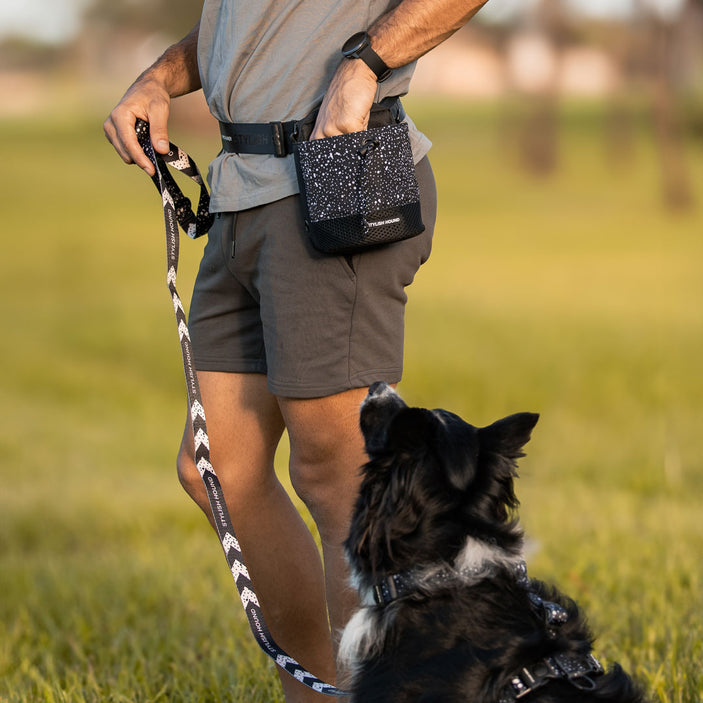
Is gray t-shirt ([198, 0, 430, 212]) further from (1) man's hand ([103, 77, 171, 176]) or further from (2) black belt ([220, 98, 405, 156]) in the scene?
(1) man's hand ([103, 77, 171, 176])

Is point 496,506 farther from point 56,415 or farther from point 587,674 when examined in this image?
point 56,415

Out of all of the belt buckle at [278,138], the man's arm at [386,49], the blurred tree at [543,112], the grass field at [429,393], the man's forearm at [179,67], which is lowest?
the grass field at [429,393]

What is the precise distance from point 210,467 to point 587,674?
1077mm

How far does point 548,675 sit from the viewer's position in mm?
1884

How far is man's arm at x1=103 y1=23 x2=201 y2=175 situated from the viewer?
2561 mm

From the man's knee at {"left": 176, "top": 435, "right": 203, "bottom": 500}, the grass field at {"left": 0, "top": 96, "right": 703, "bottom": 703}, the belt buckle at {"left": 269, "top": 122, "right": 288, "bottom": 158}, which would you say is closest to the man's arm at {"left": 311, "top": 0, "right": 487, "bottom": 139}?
the belt buckle at {"left": 269, "top": 122, "right": 288, "bottom": 158}

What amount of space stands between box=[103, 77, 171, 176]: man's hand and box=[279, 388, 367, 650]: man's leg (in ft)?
2.67

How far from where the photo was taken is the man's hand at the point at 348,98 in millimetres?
2178

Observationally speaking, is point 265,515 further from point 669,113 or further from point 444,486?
point 669,113

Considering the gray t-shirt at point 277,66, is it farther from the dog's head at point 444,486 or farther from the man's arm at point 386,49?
the dog's head at point 444,486

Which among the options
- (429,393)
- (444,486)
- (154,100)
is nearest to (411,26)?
(154,100)

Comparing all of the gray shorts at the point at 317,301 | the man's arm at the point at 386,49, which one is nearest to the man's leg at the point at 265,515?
the gray shorts at the point at 317,301

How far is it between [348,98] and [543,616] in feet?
4.21

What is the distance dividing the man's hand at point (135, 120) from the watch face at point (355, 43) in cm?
63
